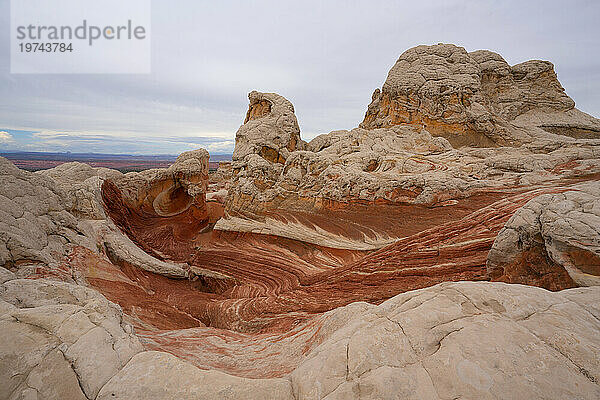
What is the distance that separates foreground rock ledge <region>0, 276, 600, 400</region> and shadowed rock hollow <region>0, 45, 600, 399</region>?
14 mm

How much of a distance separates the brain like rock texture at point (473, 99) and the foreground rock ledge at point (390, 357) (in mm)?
10583

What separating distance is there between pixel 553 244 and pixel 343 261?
16.2 ft

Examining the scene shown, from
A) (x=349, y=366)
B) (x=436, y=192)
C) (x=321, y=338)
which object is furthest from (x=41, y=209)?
(x=436, y=192)

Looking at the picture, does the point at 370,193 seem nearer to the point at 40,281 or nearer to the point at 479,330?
the point at 479,330

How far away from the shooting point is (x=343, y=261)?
802 cm

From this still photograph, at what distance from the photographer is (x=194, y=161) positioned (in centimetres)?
1484

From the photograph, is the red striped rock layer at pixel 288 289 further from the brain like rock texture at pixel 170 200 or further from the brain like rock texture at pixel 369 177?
the brain like rock texture at pixel 170 200

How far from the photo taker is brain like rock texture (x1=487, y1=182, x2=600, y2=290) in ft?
11.2

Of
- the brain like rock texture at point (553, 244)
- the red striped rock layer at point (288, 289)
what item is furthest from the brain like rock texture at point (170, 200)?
the brain like rock texture at point (553, 244)

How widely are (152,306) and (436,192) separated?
7.08m

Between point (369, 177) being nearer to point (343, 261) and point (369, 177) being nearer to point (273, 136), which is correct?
point (343, 261)

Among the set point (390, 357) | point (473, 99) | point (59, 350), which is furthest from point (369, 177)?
point (59, 350)

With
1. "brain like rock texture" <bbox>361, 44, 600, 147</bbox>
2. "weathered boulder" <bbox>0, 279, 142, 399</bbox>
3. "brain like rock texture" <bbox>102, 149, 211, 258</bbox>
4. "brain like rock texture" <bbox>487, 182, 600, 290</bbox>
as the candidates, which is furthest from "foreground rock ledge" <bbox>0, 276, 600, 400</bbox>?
"brain like rock texture" <bbox>361, 44, 600, 147</bbox>

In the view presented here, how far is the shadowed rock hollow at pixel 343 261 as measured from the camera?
212 cm
